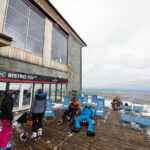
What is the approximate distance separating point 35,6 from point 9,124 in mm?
10352

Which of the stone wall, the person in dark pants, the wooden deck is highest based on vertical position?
the stone wall

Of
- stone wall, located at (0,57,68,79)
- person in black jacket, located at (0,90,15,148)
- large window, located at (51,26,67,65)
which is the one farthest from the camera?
large window, located at (51,26,67,65)

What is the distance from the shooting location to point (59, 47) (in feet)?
38.0

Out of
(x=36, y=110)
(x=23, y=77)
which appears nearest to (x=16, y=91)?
(x=23, y=77)

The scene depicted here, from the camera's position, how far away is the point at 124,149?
2.95 m

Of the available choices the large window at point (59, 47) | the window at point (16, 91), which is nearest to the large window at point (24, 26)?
the large window at point (59, 47)

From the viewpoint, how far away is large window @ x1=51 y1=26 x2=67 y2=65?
10.7m

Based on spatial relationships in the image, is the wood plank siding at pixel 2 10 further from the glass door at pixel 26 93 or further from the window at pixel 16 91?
the glass door at pixel 26 93

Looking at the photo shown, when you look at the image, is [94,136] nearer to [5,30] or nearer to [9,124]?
[9,124]

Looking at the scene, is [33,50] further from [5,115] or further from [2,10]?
[5,115]

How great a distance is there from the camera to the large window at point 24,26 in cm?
669

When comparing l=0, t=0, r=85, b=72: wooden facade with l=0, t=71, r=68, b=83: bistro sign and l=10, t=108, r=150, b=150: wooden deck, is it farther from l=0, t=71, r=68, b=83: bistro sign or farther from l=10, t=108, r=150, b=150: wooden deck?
l=10, t=108, r=150, b=150: wooden deck

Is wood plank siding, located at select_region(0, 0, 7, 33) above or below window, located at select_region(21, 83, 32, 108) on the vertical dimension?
above

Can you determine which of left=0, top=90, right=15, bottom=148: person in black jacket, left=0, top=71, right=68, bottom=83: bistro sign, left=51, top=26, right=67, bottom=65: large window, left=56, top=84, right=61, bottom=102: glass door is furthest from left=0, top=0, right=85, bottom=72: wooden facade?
left=0, top=90, right=15, bottom=148: person in black jacket
